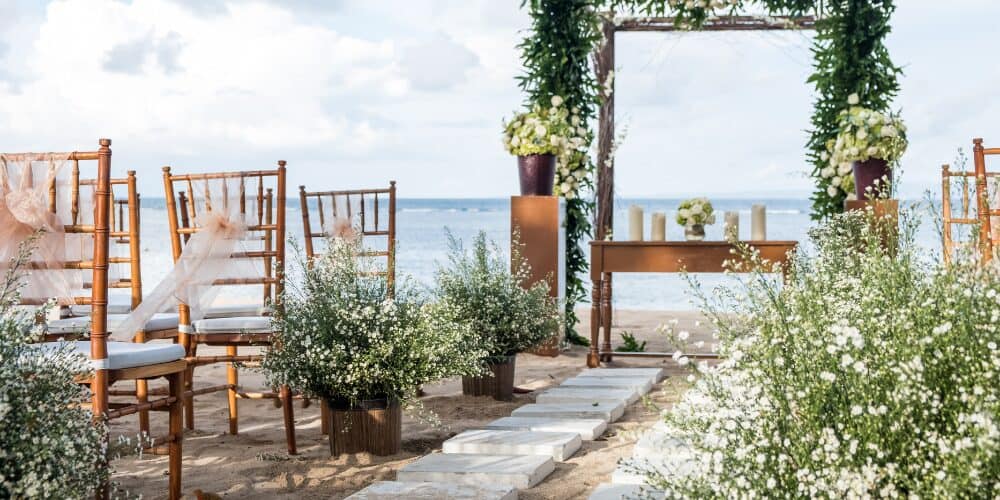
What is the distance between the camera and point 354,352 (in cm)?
385

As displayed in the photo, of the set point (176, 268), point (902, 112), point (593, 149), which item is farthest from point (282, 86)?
point (176, 268)

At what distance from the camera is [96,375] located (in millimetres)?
2941

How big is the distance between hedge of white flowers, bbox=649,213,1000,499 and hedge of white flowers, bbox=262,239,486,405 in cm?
176

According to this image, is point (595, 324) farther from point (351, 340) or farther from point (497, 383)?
point (351, 340)

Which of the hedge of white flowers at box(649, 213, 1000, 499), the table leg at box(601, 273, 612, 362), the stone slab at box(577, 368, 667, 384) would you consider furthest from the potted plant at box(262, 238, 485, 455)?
the table leg at box(601, 273, 612, 362)

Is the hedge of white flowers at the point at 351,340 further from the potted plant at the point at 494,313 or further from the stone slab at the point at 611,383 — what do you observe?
the stone slab at the point at 611,383

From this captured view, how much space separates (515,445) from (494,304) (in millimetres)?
1507

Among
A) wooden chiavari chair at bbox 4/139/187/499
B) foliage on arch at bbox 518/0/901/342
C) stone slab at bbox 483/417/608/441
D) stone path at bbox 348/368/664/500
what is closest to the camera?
wooden chiavari chair at bbox 4/139/187/499

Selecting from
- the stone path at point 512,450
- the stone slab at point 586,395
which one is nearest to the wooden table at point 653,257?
the stone slab at point 586,395

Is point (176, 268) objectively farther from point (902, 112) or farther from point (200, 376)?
point (902, 112)

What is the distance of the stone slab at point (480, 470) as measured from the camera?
3.45 m

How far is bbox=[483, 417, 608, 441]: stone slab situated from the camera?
169 inches

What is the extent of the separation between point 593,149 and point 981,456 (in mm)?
5882

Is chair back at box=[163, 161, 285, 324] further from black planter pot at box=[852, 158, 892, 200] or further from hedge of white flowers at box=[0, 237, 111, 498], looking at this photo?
black planter pot at box=[852, 158, 892, 200]
